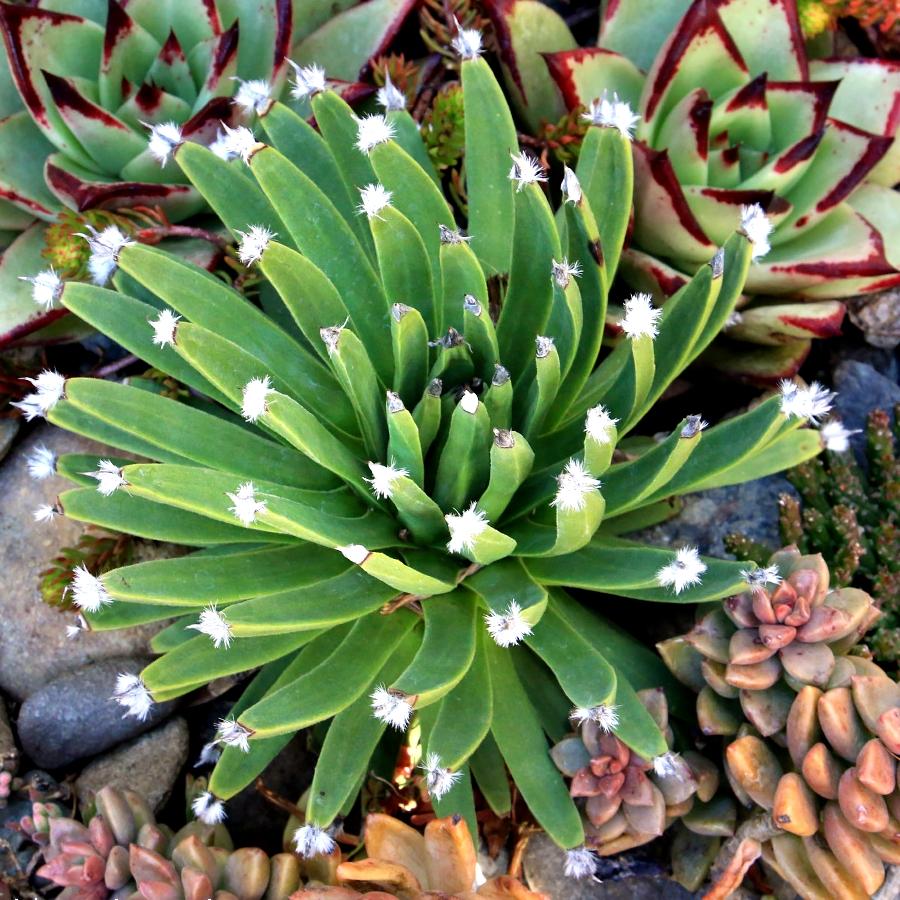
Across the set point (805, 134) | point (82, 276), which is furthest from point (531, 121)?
point (82, 276)

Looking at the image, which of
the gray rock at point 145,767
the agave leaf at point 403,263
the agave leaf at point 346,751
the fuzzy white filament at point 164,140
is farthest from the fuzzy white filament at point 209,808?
the fuzzy white filament at point 164,140

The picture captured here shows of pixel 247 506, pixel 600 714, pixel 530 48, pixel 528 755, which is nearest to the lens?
pixel 247 506

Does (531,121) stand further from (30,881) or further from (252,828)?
(30,881)

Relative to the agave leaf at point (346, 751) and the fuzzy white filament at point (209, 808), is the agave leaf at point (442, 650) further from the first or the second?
the fuzzy white filament at point (209, 808)

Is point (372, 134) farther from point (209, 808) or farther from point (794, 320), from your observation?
point (209, 808)

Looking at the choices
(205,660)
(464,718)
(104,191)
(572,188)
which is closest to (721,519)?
(464,718)

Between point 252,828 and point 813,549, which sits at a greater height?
point 813,549
